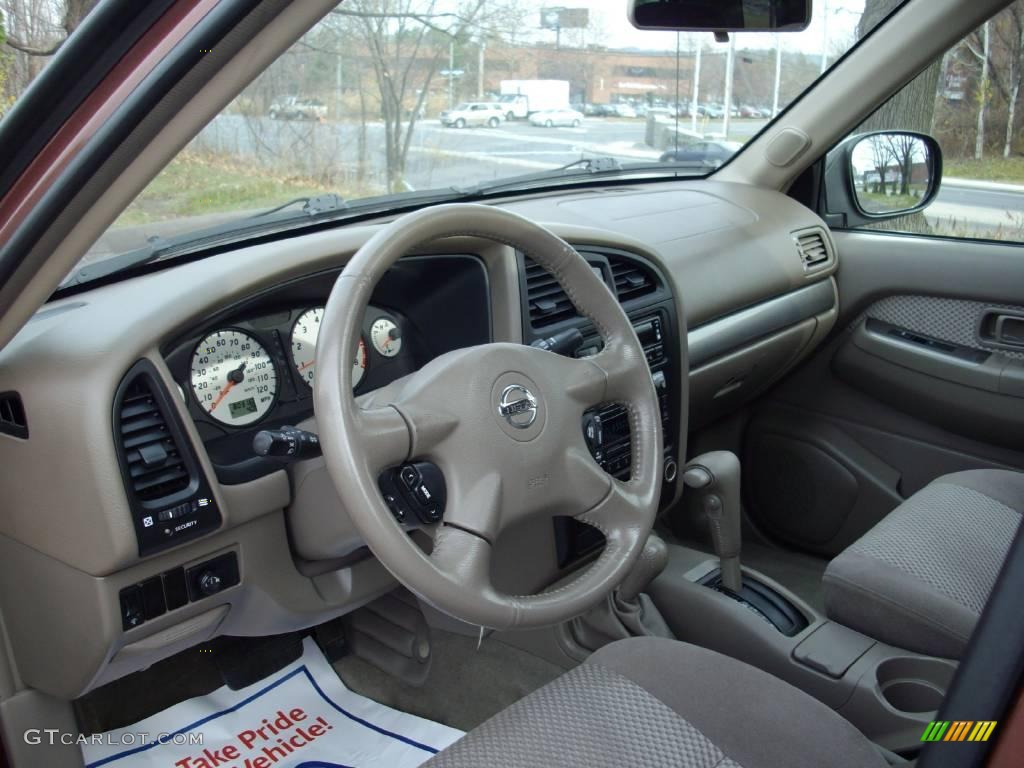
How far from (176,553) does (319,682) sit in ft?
3.15

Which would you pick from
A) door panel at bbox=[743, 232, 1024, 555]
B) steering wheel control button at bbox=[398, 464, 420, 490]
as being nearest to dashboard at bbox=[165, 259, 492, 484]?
steering wheel control button at bbox=[398, 464, 420, 490]

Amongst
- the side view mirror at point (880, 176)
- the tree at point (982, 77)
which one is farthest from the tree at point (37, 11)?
the side view mirror at point (880, 176)

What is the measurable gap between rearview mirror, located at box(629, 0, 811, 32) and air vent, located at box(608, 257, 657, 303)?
537 mm

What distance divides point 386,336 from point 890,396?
1.79m

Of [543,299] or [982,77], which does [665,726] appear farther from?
[982,77]

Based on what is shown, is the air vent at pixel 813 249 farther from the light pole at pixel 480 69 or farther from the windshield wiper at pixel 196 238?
the windshield wiper at pixel 196 238

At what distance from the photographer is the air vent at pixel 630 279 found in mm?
2236

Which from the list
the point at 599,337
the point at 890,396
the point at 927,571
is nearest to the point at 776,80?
the point at 890,396

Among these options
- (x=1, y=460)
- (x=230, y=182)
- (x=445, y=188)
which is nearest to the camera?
(x=1, y=460)

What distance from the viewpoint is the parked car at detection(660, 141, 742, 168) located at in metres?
3.21

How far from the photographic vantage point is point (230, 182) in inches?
73.3

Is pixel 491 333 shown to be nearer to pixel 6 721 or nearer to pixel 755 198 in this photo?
pixel 6 721

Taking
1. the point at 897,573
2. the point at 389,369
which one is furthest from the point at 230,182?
the point at 897,573

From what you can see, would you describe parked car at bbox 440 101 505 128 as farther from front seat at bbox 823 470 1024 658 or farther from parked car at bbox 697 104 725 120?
front seat at bbox 823 470 1024 658
